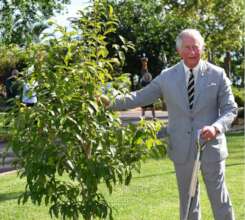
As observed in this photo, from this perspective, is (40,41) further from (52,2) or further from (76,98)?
(52,2)

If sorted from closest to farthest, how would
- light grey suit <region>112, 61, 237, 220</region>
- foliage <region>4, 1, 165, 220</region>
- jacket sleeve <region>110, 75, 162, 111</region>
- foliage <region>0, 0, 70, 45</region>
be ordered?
foliage <region>4, 1, 165, 220</region> < jacket sleeve <region>110, 75, 162, 111</region> < light grey suit <region>112, 61, 237, 220</region> < foliage <region>0, 0, 70, 45</region>

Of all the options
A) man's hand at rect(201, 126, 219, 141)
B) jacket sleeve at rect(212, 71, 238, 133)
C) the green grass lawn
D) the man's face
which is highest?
the man's face

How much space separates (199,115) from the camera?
488 centimetres

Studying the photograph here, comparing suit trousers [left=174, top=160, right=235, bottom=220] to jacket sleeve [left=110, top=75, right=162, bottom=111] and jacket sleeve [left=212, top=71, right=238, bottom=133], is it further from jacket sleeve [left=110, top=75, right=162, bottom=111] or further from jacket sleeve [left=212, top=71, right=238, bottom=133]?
jacket sleeve [left=110, top=75, right=162, bottom=111]

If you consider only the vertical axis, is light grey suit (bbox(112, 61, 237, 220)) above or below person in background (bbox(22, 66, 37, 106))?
below

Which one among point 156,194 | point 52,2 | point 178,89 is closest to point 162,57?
point 52,2

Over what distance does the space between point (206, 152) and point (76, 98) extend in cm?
128

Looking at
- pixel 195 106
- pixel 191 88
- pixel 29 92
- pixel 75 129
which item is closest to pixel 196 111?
pixel 195 106

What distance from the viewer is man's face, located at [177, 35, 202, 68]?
15.2 ft

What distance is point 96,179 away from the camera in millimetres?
4289

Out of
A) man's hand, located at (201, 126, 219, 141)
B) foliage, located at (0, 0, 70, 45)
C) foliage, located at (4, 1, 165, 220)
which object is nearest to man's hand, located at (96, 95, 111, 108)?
foliage, located at (4, 1, 165, 220)

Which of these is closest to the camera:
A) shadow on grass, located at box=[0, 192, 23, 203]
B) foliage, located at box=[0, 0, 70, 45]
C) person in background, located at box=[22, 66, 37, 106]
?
person in background, located at box=[22, 66, 37, 106]

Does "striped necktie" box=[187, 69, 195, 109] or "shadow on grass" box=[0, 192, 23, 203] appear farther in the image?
"shadow on grass" box=[0, 192, 23, 203]

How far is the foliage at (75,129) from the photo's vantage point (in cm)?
424
